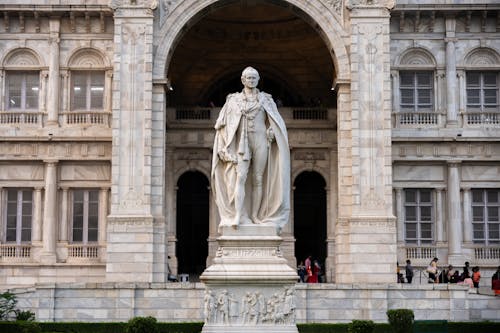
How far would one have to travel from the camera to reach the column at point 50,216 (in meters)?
40.5

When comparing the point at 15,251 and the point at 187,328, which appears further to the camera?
the point at 15,251

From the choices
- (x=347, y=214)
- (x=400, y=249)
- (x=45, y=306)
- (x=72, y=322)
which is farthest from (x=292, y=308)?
(x=400, y=249)

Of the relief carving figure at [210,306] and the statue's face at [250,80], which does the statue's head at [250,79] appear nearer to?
the statue's face at [250,80]

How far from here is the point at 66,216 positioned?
41.1 meters

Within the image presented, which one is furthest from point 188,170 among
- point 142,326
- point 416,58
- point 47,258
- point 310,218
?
point 142,326

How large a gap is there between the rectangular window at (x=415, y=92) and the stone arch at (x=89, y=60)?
12.9 metres

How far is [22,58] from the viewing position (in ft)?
137

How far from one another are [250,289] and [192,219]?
101 ft

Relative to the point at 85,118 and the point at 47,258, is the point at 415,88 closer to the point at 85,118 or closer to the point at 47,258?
the point at 85,118

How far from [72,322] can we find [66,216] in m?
14.5

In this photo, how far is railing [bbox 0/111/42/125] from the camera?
41625mm

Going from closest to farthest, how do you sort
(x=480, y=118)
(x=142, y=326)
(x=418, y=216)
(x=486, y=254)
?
(x=142, y=326)
(x=486, y=254)
(x=418, y=216)
(x=480, y=118)

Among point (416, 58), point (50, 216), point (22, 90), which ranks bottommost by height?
point (50, 216)

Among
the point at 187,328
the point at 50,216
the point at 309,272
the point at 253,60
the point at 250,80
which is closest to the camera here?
the point at 250,80
